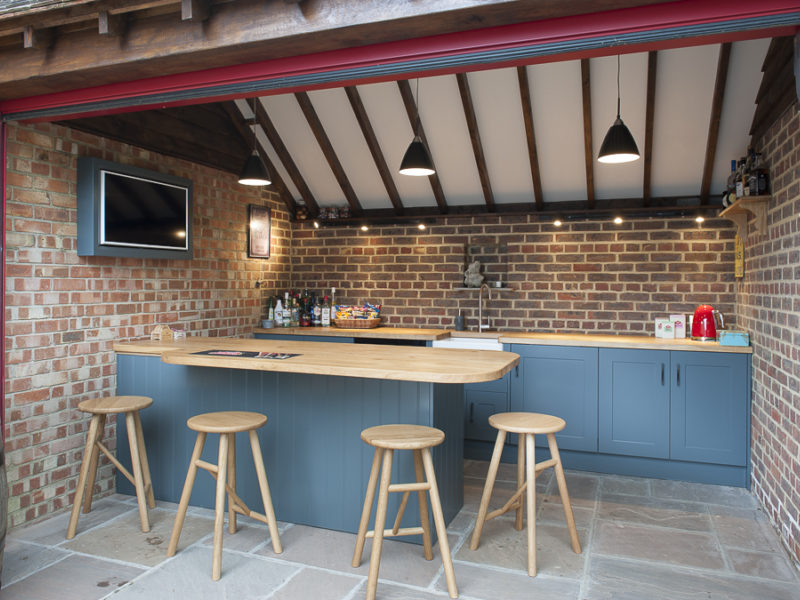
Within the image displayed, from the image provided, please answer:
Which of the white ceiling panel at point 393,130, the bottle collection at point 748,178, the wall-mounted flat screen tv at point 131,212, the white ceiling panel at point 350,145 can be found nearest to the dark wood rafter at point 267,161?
the white ceiling panel at point 350,145

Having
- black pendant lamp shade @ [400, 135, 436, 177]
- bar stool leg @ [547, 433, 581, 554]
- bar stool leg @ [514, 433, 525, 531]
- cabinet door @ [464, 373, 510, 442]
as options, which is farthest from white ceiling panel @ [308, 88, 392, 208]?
bar stool leg @ [547, 433, 581, 554]

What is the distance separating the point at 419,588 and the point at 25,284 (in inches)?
105

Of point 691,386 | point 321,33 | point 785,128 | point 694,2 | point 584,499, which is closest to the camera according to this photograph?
point 694,2

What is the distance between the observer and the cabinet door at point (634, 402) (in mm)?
4371

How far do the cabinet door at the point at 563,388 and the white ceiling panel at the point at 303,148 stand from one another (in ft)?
7.94

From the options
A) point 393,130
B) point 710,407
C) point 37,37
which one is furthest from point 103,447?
point 710,407

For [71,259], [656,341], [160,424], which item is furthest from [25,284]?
[656,341]

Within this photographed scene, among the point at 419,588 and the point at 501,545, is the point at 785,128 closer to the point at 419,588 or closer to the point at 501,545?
the point at 501,545

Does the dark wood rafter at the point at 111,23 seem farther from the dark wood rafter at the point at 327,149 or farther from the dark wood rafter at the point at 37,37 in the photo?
the dark wood rafter at the point at 327,149

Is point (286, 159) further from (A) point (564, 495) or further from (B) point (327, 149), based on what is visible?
(A) point (564, 495)

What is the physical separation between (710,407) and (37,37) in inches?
180

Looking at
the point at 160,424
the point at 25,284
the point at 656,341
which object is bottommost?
the point at 160,424

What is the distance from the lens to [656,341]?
4488 mm

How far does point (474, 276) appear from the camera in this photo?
17.9 feet
